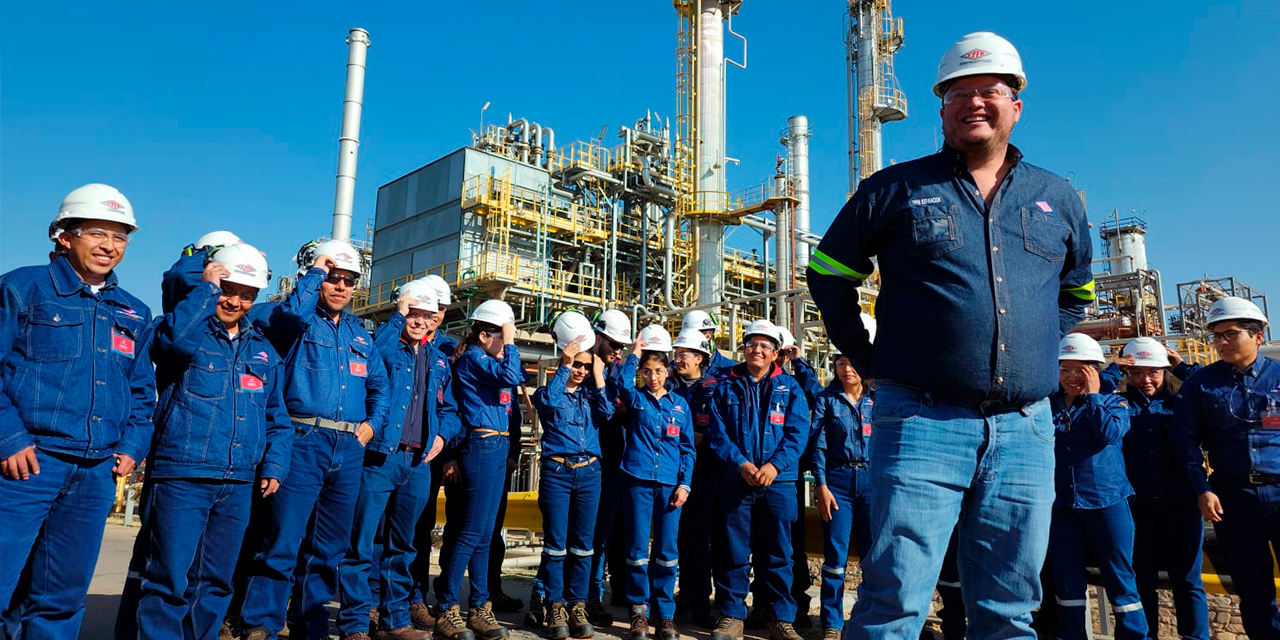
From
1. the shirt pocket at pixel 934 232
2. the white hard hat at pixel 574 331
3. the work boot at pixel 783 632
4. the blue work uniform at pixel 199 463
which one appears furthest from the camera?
the white hard hat at pixel 574 331

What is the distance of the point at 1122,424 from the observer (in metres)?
4.59

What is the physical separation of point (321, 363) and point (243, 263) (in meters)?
0.68

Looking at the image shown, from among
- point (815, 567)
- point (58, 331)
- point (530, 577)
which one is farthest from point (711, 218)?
point (58, 331)

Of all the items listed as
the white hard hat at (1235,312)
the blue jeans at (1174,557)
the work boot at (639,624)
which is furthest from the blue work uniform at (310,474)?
the white hard hat at (1235,312)

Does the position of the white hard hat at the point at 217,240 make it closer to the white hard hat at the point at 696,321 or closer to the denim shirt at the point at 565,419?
the denim shirt at the point at 565,419

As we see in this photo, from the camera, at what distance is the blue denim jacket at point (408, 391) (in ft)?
15.5

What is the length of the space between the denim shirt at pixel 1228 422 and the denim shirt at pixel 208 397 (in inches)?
190

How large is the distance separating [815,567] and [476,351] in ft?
22.0

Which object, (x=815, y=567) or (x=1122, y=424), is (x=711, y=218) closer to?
(x=815, y=567)

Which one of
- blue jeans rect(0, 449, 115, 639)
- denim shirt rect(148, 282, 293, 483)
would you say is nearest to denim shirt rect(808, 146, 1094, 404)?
denim shirt rect(148, 282, 293, 483)

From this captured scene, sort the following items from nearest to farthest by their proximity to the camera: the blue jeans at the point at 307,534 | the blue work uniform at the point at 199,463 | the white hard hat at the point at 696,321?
the blue work uniform at the point at 199,463 → the blue jeans at the point at 307,534 → the white hard hat at the point at 696,321

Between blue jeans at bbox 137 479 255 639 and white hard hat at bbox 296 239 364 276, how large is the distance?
1.30 m

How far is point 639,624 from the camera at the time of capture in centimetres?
488

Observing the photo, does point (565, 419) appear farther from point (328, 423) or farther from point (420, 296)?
point (328, 423)
